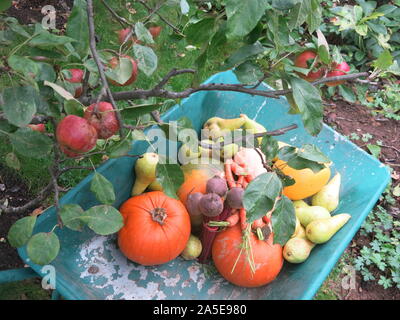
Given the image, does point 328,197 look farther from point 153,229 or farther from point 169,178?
point 169,178

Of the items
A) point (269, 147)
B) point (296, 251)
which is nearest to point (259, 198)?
point (269, 147)

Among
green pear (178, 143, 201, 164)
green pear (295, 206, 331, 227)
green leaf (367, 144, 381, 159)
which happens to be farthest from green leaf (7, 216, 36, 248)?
green leaf (367, 144, 381, 159)

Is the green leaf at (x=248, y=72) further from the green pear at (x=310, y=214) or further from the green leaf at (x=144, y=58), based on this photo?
the green pear at (x=310, y=214)

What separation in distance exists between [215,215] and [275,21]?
655 mm

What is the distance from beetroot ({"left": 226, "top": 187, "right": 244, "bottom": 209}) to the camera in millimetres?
1308

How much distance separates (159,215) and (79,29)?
66 centimetres

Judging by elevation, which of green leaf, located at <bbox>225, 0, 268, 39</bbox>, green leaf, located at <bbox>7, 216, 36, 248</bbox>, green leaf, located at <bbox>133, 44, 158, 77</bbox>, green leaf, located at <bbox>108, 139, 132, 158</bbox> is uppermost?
green leaf, located at <bbox>225, 0, 268, 39</bbox>

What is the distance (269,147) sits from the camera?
3.63 feet

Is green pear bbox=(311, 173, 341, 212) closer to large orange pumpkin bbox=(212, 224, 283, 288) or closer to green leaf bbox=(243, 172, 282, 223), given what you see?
large orange pumpkin bbox=(212, 224, 283, 288)

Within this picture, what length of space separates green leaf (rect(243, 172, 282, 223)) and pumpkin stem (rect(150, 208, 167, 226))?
0.48 meters

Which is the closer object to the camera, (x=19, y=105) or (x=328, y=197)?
(x=19, y=105)

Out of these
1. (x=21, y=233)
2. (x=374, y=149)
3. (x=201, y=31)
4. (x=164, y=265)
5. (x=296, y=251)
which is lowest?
(x=374, y=149)

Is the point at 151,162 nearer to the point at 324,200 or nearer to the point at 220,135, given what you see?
the point at 220,135

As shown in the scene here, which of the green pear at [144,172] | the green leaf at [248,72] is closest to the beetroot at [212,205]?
the green pear at [144,172]
